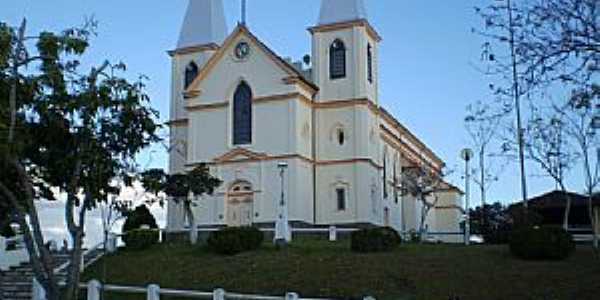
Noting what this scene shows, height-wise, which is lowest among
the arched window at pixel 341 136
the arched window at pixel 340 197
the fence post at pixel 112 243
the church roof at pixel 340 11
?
the fence post at pixel 112 243

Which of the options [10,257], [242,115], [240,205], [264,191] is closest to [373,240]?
[264,191]

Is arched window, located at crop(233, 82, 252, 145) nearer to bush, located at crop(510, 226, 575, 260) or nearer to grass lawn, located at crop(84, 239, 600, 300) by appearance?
grass lawn, located at crop(84, 239, 600, 300)

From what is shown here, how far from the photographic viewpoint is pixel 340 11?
45.8m

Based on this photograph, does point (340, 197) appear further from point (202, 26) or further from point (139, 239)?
point (202, 26)

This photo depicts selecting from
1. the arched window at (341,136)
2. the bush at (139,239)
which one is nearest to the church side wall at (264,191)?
the arched window at (341,136)

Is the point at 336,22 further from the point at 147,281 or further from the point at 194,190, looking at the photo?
the point at 147,281

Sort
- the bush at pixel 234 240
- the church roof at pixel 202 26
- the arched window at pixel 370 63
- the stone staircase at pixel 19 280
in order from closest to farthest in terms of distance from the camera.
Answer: the stone staircase at pixel 19 280 < the bush at pixel 234 240 < the arched window at pixel 370 63 < the church roof at pixel 202 26

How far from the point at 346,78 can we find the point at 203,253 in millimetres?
16713

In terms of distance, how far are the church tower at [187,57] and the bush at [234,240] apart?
1513 cm

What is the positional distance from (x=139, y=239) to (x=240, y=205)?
1025 centimetres

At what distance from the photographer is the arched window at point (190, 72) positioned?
48625mm

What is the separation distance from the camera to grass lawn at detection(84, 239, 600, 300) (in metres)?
23.5

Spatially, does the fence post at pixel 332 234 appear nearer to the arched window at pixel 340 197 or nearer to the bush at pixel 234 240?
the bush at pixel 234 240

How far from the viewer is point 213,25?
49.8 metres
